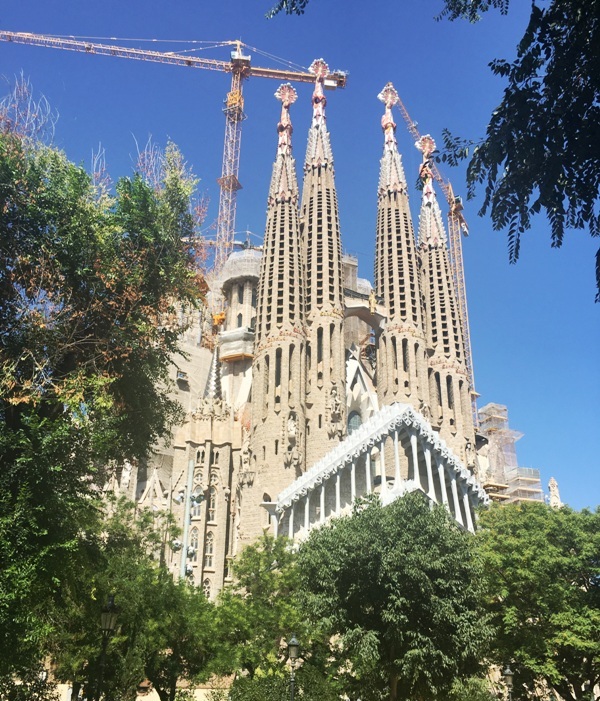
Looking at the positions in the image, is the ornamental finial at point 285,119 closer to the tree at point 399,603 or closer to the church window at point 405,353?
the church window at point 405,353

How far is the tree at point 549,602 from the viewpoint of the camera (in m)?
23.2

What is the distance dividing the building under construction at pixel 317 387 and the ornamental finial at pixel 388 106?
0.21 meters

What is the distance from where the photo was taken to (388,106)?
63562 mm

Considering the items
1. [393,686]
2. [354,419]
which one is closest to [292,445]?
[354,419]

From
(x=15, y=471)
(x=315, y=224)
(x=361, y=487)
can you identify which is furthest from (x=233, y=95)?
(x=15, y=471)

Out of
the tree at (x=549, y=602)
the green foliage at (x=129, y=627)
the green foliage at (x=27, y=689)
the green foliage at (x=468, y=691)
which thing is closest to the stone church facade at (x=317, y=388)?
the tree at (x=549, y=602)

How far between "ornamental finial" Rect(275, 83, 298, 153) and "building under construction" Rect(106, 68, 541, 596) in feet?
0.39

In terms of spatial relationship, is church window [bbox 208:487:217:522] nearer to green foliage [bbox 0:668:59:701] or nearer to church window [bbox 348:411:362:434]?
church window [bbox 348:411:362:434]

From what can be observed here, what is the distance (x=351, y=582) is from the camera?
19750mm

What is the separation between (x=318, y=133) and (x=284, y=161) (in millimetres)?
4748

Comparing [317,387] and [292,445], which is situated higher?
[317,387]

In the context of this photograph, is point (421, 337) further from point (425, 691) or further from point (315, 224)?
point (425, 691)

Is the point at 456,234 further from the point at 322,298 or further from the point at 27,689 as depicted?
the point at 27,689

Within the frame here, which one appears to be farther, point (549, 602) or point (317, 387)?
point (317, 387)
